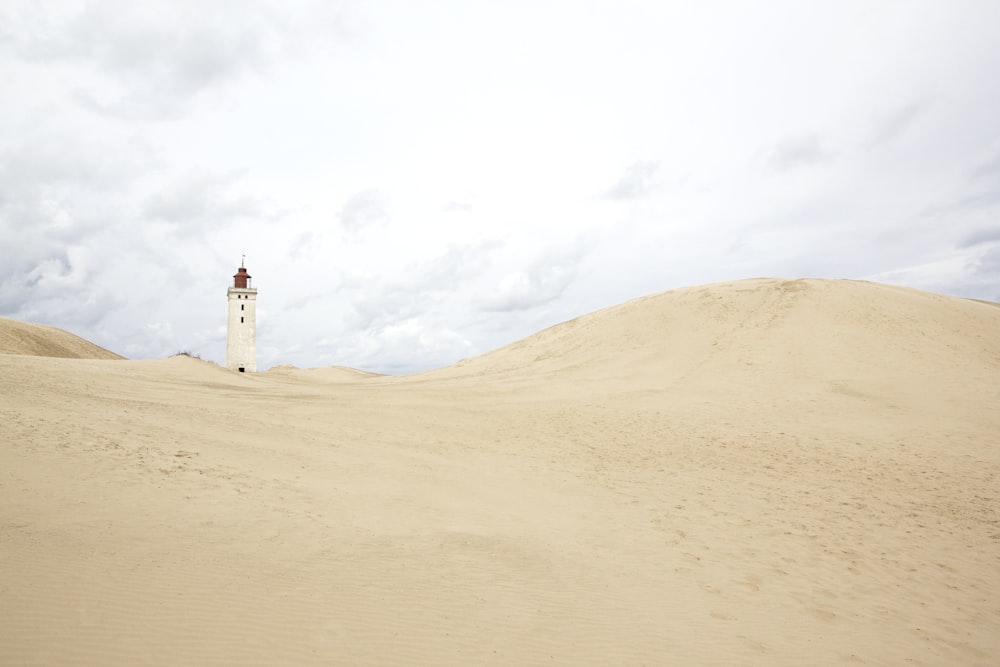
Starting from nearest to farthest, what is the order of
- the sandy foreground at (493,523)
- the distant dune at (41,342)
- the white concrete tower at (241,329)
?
1. the sandy foreground at (493,523)
2. the distant dune at (41,342)
3. the white concrete tower at (241,329)

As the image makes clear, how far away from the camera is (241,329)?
43.8m

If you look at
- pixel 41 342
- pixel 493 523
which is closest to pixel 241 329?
pixel 41 342

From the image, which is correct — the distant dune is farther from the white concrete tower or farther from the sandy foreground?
the sandy foreground

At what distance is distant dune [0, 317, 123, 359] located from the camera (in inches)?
1176

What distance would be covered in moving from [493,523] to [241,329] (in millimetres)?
40242

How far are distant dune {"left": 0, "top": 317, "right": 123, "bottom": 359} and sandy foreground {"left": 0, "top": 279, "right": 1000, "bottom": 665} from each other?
16.3 m

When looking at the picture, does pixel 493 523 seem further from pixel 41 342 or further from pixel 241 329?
pixel 241 329

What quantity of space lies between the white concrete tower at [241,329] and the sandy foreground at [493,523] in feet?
78.9

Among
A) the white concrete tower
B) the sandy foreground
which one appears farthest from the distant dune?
the sandy foreground

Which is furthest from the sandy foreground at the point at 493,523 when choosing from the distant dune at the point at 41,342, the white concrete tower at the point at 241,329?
the white concrete tower at the point at 241,329

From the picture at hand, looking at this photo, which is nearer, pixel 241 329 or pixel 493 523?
pixel 493 523

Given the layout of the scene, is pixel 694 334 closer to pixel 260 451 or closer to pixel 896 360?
pixel 896 360

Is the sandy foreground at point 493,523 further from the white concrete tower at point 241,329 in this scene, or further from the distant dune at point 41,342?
the white concrete tower at point 241,329

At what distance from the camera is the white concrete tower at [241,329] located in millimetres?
43281
